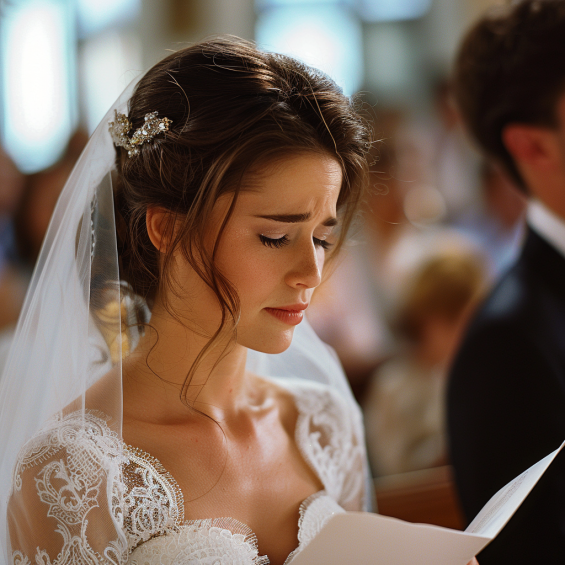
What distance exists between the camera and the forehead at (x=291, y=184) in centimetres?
114

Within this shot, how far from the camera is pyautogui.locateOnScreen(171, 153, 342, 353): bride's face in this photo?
3.75 ft

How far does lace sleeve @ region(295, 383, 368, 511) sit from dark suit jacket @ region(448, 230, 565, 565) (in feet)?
1.09

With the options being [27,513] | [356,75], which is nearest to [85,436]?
[27,513]

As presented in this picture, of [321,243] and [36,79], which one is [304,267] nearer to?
[321,243]

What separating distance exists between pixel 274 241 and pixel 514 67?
41.9 inches

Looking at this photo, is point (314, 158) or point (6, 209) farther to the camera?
point (6, 209)

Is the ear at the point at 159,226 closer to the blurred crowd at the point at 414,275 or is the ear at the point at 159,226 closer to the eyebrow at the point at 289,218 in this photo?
the eyebrow at the point at 289,218

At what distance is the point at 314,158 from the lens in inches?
46.6

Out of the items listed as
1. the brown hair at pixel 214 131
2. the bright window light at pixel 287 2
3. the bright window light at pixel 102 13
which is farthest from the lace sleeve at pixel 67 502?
the bright window light at pixel 287 2

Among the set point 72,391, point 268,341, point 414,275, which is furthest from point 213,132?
point 414,275

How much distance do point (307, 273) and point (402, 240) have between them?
3.70 metres

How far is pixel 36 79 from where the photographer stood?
542 centimetres

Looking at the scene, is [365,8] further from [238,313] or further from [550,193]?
[238,313]

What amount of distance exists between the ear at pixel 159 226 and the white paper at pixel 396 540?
59 centimetres
